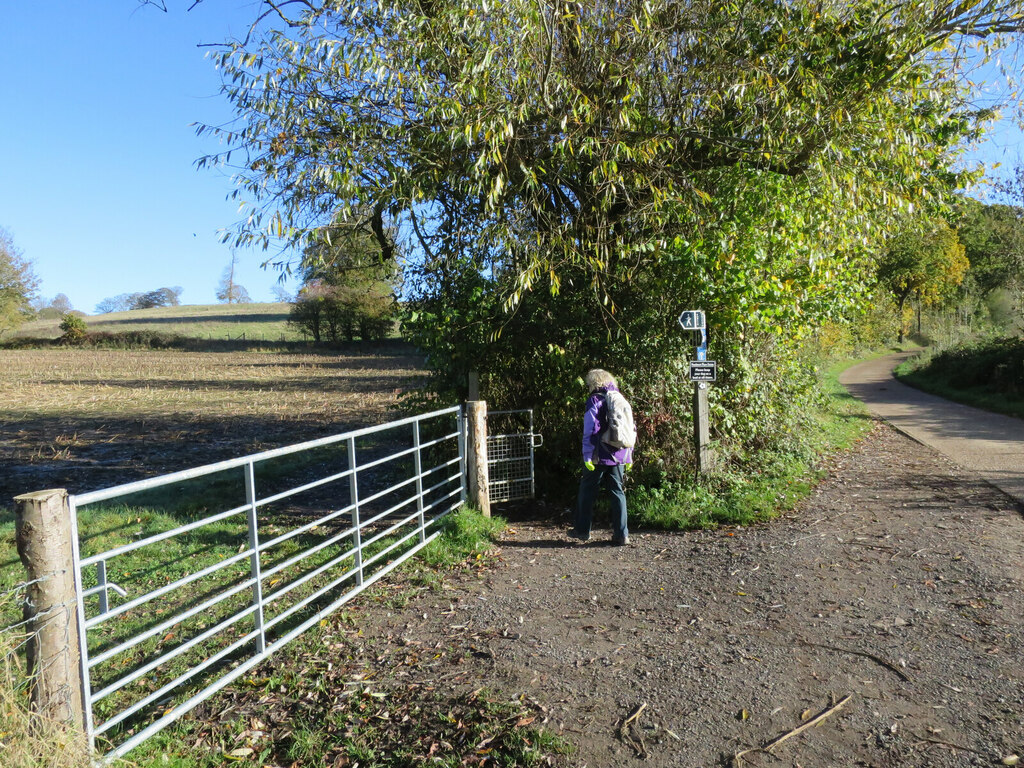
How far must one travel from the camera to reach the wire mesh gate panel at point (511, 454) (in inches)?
361

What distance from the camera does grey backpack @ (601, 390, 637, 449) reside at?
7113 millimetres

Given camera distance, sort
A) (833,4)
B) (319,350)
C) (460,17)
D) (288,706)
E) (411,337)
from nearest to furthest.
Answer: (288,706), (460,17), (833,4), (411,337), (319,350)

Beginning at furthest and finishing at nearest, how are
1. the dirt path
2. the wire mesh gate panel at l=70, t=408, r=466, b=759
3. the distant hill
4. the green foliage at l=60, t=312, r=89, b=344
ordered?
the distant hill → the green foliage at l=60, t=312, r=89, b=344 → the wire mesh gate panel at l=70, t=408, r=466, b=759 → the dirt path

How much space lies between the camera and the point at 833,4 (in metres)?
8.22

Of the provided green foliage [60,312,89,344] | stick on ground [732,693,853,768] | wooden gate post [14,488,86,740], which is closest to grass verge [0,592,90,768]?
wooden gate post [14,488,86,740]

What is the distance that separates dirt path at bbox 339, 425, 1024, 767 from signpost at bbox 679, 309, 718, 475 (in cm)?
122

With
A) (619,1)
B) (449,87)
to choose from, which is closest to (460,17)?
(449,87)

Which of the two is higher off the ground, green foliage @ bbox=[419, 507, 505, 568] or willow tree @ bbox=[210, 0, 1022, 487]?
willow tree @ bbox=[210, 0, 1022, 487]

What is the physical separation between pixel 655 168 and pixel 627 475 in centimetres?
367

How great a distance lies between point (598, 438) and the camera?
722 centimetres

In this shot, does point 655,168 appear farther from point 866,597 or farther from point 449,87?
point 866,597

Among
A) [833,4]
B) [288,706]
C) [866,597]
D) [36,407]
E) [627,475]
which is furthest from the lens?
[36,407]

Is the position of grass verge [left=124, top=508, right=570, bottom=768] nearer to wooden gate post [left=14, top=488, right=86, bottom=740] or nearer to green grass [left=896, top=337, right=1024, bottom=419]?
wooden gate post [left=14, top=488, right=86, bottom=740]

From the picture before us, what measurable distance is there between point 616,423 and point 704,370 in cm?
175
